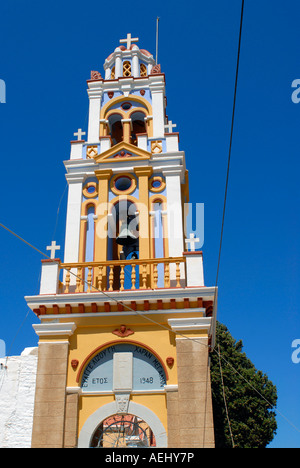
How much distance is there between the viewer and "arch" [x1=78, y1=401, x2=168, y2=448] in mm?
10703

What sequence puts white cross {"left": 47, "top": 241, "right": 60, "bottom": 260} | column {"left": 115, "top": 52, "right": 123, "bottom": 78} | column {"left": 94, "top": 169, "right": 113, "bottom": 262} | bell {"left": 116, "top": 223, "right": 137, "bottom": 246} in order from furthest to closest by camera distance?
column {"left": 115, "top": 52, "right": 123, "bottom": 78}, bell {"left": 116, "top": 223, "right": 137, "bottom": 246}, column {"left": 94, "top": 169, "right": 113, "bottom": 262}, white cross {"left": 47, "top": 241, "right": 60, "bottom": 260}

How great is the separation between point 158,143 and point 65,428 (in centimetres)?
780

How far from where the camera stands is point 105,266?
12.6 m

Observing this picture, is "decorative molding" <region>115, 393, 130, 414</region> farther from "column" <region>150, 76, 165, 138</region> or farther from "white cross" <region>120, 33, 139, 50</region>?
"white cross" <region>120, 33, 139, 50</region>

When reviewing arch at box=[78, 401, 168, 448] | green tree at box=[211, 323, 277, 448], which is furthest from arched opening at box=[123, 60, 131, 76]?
green tree at box=[211, 323, 277, 448]

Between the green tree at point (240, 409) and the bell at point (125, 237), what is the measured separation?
1048cm

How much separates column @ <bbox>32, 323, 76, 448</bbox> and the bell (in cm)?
287

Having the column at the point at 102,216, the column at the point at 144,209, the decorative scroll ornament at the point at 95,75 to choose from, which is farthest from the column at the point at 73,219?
the decorative scroll ornament at the point at 95,75

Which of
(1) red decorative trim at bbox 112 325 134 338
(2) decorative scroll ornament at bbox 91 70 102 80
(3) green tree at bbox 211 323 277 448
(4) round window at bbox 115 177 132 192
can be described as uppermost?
(2) decorative scroll ornament at bbox 91 70 102 80

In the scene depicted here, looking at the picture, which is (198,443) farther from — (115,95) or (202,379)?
(115,95)

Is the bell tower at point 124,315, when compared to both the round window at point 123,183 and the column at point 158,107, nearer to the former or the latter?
the round window at point 123,183

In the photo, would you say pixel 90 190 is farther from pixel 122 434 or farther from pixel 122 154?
pixel 122 434
